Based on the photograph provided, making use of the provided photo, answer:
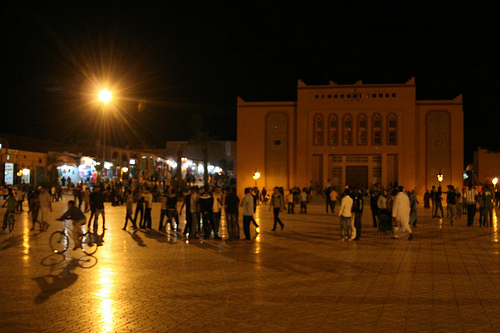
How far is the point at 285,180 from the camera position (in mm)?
47875

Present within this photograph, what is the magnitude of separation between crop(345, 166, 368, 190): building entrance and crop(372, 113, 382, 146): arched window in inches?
101

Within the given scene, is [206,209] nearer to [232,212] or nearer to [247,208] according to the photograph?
[232,212]

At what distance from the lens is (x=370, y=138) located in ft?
152

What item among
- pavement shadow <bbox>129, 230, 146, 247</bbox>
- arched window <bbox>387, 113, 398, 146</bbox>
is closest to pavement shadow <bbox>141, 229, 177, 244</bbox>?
pavement shadow <bbox>129, 230, 146, 247</bbox>

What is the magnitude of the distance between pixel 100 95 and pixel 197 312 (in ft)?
54.4

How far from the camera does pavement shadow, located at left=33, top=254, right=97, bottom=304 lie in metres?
7.88

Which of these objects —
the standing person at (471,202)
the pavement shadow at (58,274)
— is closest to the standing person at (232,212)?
the pavement shadow at (58,274)

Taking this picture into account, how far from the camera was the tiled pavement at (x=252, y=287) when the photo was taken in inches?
245

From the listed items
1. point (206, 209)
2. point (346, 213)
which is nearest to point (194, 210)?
point (206, 209)

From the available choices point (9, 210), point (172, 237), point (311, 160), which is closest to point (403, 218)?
point (172, 237)

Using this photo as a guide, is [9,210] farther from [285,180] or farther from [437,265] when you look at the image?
[285,180]

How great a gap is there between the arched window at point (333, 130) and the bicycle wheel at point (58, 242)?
37.3 meters

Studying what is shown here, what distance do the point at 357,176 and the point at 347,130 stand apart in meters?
4.37

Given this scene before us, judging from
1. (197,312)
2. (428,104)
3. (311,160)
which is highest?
(428,104)
